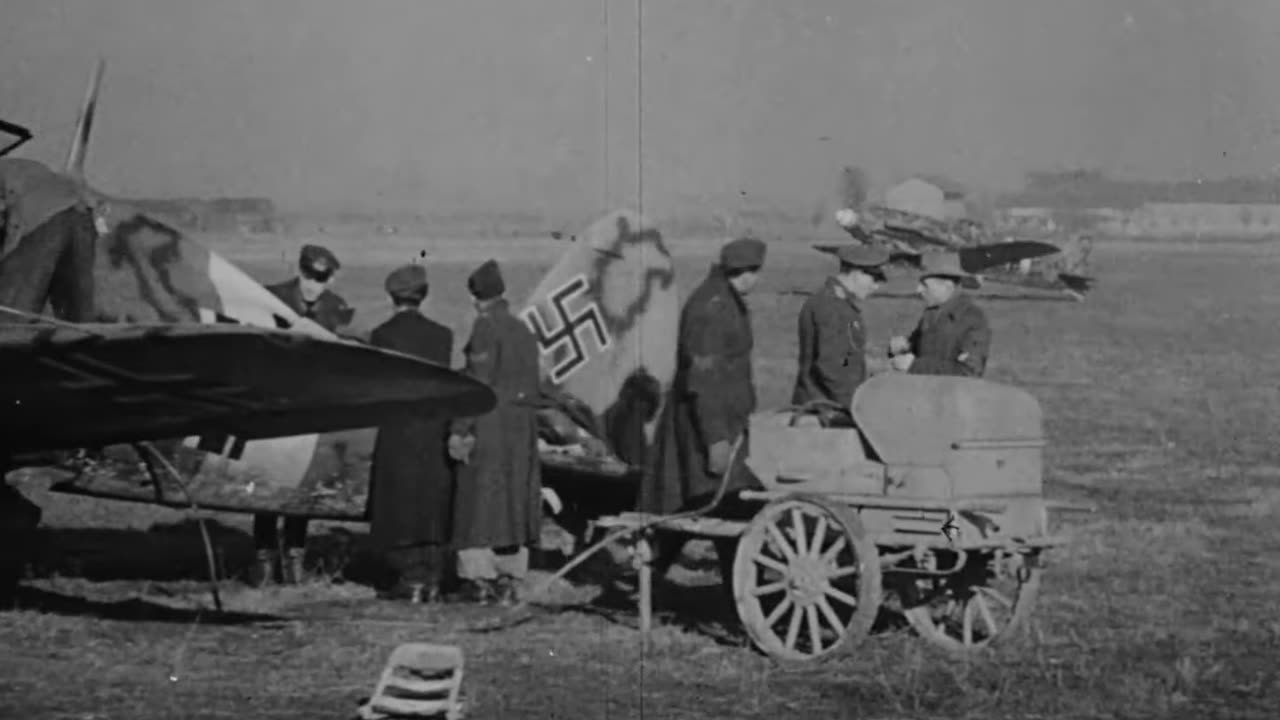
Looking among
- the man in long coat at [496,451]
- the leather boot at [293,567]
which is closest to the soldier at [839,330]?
the man in long coat at [496,451]

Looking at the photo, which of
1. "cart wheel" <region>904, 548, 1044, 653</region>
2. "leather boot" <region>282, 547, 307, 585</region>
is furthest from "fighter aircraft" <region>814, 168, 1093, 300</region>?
"leather boot" <region>282, 547, 307, 585</region>

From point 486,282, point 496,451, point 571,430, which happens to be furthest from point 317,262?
point 571,430

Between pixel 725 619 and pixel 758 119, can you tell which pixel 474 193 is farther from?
pixel 725 619

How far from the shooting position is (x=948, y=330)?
25.9 feet

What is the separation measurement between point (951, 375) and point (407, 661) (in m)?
2.54

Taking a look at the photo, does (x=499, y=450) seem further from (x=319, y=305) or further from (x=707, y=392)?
(x=707, y=392)

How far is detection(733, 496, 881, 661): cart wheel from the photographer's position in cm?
697

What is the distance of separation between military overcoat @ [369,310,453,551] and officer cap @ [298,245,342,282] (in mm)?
381

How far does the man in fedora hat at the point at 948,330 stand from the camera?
7.85 m

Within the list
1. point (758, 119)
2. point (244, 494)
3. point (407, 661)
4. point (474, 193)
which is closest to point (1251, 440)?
point (758, 119)

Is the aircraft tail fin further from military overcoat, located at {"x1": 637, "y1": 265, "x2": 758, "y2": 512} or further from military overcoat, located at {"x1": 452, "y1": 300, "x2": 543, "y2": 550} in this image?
military overcoat, located at {"x1": 637, "y1": 265, "x2": 758, "y2": 512}

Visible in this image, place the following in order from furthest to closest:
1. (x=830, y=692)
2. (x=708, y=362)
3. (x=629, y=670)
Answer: (x=708, y=362) < (x=629, y=670) < (x=830, y=692)

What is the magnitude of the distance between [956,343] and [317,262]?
8.73ft

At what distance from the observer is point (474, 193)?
901 cm
